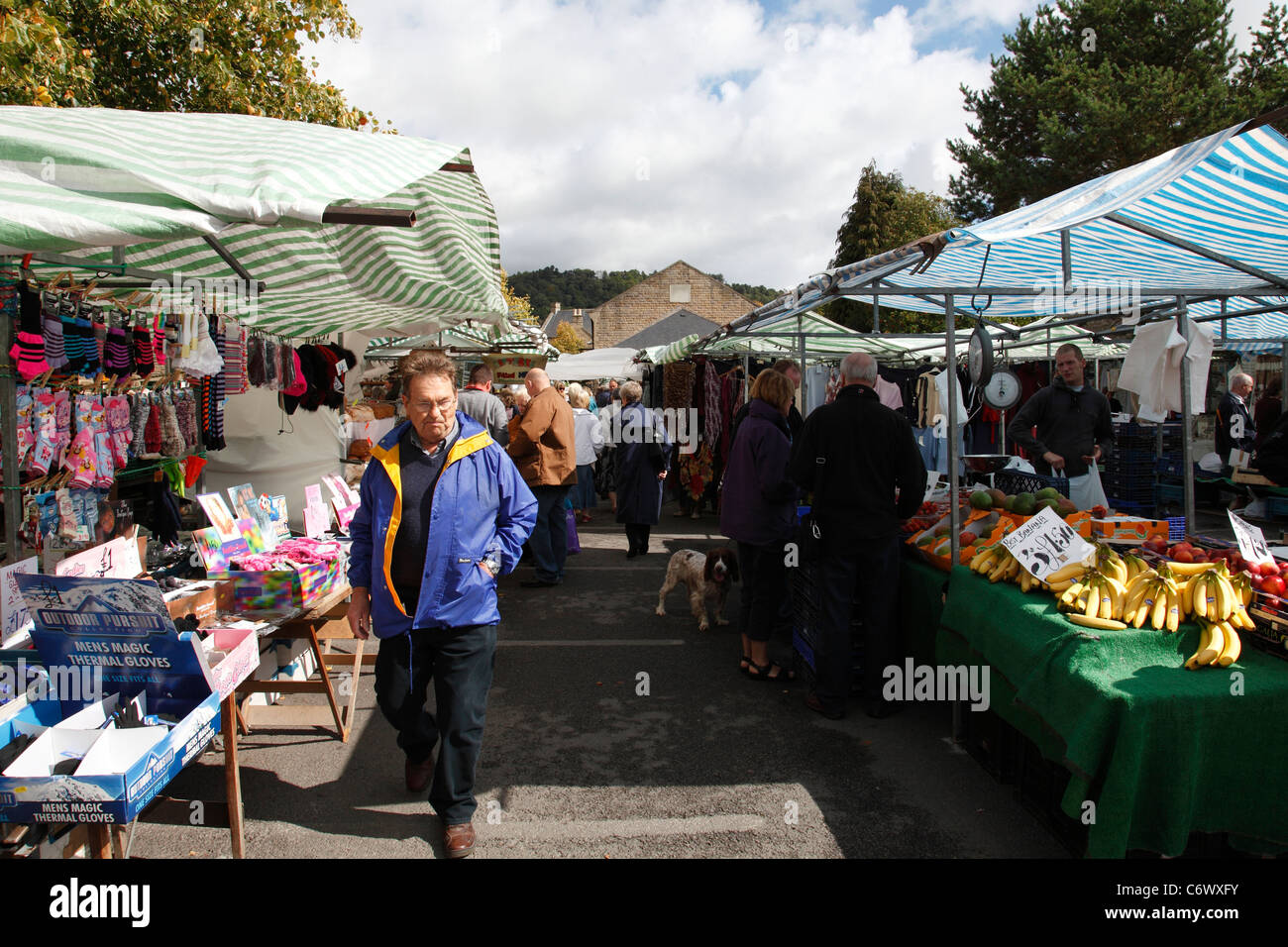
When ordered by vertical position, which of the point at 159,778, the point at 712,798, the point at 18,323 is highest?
the point at 18,323

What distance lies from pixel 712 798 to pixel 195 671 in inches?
87.3

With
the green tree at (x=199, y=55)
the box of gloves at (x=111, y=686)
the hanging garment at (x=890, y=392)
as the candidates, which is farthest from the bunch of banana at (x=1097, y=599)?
the green tree at (x=199, y=55)

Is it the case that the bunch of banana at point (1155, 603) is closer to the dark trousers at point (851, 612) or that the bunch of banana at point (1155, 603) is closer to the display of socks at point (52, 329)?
the dark trousers at point (851, 612)

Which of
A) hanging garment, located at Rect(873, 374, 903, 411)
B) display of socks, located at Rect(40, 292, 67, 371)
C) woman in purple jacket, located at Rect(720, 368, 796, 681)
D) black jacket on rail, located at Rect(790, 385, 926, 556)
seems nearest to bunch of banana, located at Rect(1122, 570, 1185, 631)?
black jacket on rail, located at Rect(790, 385, 926, 556)

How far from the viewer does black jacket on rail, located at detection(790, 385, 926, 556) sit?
4.19 metres

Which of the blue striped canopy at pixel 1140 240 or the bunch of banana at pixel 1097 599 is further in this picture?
the blue striped canopy at pixel 1140 240

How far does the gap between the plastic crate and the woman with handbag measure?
4.00m

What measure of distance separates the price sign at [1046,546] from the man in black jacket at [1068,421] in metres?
2.75

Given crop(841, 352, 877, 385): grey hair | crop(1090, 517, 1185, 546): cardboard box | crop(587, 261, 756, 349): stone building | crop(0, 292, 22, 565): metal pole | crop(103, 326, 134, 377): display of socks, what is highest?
crop(587, 261, 756, 349): stone building

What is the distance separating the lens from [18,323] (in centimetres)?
321

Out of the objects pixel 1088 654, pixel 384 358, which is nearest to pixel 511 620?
pixel 1088 654

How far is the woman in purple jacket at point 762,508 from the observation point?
479cm

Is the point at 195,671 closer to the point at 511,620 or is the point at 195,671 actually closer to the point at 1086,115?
the point at 511,620

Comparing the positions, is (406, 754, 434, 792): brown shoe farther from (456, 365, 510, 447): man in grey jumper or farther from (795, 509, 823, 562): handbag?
(456, 365, 510, 447): man in grey jumper
